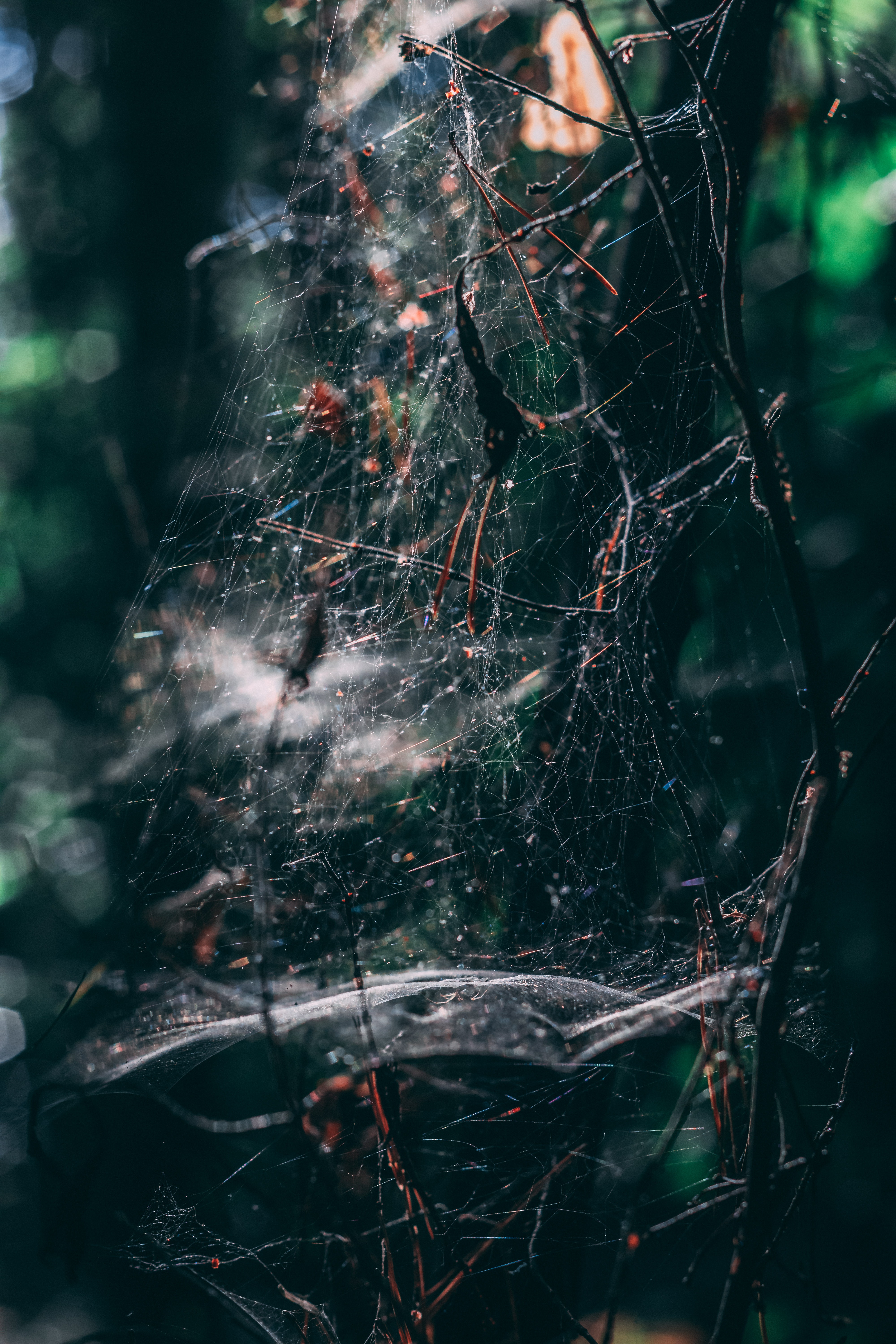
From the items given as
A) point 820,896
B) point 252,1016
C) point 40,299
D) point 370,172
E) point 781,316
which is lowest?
point 820,896

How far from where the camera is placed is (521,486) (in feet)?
1.65

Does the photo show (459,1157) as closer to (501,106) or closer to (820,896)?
(820,896)

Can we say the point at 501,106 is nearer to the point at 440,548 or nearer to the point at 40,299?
the point at 440,548

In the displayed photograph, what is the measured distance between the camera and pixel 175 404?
3.89 ft

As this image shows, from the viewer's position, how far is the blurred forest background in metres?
0.57

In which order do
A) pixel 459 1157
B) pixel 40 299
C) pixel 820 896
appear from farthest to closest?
1. pixel 40 299
2. pixel 820 896
3. pixel 459 1157

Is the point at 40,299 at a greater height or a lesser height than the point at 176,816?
greater

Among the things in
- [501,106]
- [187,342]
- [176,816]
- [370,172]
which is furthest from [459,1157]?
[187,342]

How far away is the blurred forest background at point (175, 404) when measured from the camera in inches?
22.4

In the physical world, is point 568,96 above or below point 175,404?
above

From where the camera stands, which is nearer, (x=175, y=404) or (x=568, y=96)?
(x=568, y=96)

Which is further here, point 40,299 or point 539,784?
point 40,299

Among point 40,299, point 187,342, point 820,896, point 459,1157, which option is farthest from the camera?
point 40,299

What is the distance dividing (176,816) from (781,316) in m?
0.84
